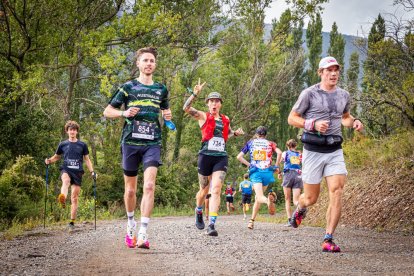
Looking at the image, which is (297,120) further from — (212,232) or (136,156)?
(212,232)

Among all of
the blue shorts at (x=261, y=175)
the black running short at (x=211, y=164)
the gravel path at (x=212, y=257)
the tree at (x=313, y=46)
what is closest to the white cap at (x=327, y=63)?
the gravel path at (x=212, y=257)

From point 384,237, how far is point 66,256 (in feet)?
18.4

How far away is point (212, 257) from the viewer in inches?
292

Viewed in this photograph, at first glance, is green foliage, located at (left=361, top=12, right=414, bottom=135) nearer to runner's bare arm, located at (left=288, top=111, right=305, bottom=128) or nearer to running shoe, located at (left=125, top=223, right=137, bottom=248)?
runner's bare arm, located at (left=288, top=111, right=305, bottom=128)

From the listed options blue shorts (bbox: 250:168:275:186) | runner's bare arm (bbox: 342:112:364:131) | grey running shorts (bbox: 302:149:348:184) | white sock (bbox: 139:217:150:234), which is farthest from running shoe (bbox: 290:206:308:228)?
blue shorts (bbox: 250:168:275:186)

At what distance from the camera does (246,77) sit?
44812 mm

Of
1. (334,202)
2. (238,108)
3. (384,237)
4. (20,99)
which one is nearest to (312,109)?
(334,202)

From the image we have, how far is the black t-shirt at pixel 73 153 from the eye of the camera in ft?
45.4

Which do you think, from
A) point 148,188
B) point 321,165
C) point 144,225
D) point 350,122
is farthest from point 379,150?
point 144,225

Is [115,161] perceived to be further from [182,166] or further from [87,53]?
[182,166]

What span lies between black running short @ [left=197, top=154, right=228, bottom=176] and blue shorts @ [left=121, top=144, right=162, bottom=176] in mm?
3083

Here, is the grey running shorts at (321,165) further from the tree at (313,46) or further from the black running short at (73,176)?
the tree at (313,46)

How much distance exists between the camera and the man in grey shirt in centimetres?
825

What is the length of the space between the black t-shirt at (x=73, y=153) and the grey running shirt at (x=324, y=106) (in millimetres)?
6750
